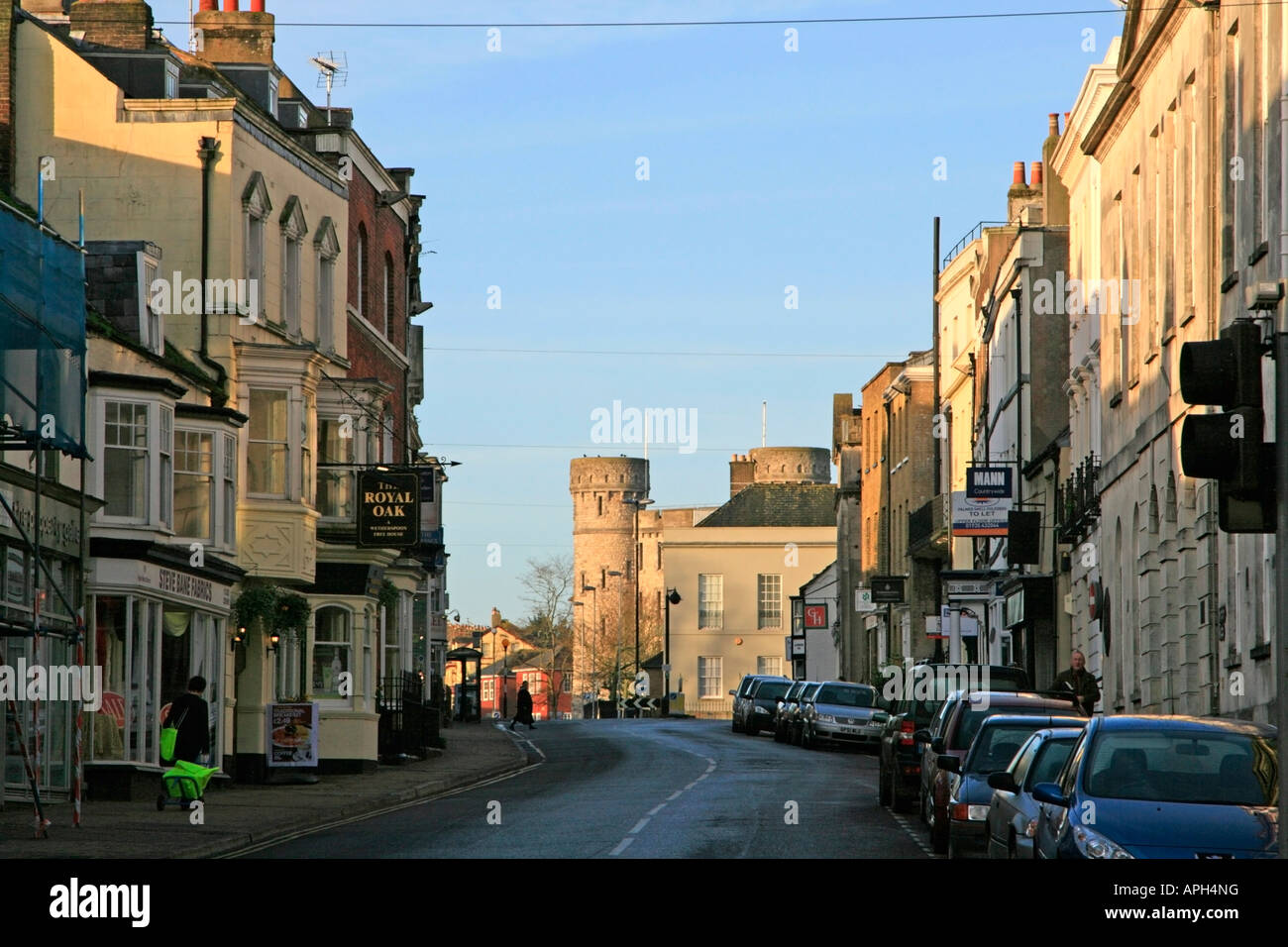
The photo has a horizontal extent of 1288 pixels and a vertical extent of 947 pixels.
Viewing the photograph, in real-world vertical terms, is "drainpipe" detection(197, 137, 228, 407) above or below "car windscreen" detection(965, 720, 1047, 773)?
above

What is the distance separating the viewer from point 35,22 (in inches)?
1347

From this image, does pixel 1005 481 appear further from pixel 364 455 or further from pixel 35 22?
pixel 35 22

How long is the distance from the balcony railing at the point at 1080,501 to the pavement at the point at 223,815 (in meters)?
11.5

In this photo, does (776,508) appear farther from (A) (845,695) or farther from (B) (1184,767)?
(B) (1184,767)

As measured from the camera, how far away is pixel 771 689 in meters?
56.8

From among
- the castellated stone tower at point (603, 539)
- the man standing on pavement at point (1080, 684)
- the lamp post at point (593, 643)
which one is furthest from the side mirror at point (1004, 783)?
the castellated stone tower at point (603, 539)

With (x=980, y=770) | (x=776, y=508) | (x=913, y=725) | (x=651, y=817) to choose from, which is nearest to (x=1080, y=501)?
(x=913, y=725)

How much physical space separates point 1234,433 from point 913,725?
1641 centimetres

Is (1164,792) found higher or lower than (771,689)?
higher

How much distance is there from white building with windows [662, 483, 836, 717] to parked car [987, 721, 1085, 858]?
296 ft

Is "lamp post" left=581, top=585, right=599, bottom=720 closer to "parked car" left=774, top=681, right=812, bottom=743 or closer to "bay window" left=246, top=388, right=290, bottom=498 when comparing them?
"parked car" left=774, top=681, right=812, bottom=743

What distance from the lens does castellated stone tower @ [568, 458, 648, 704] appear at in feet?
466

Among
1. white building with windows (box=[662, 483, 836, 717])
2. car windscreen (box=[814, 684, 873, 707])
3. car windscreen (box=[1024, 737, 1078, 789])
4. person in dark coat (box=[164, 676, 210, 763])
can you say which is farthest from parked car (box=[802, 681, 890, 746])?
white building with windows (box=[662, 483, 836, 717])
